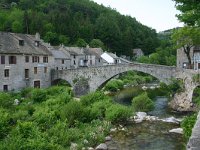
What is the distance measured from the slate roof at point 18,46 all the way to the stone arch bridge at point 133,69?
4353 mm

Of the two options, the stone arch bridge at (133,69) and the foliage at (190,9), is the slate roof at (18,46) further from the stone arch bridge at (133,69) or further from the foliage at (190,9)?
the foliage at (190,9)

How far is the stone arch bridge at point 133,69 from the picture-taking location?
1421 inches

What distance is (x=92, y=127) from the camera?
81.8ft

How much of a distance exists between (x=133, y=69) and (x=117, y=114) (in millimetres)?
16336

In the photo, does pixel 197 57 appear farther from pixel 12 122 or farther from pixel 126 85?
pixel 12 122

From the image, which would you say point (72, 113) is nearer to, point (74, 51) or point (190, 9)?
point (190, 9)

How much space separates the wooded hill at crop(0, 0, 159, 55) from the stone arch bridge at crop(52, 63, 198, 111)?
126 ft

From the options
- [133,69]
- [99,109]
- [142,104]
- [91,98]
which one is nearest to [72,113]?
[99,109]

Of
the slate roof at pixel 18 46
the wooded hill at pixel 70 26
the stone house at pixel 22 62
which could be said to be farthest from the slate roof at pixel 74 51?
the slate roof at pixel 18 46

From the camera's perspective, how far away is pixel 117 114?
27500 mm

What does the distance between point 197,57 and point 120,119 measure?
91.8ft

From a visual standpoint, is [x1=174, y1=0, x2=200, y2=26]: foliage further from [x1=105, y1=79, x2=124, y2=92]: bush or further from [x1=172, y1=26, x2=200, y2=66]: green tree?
[x1=105, y1=79, x2=124, y2=92]: bush

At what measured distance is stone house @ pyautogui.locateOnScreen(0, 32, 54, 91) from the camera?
41656 millimetres

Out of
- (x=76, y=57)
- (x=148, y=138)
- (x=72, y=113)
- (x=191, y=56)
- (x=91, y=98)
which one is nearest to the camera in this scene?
(x=148, y=138)
